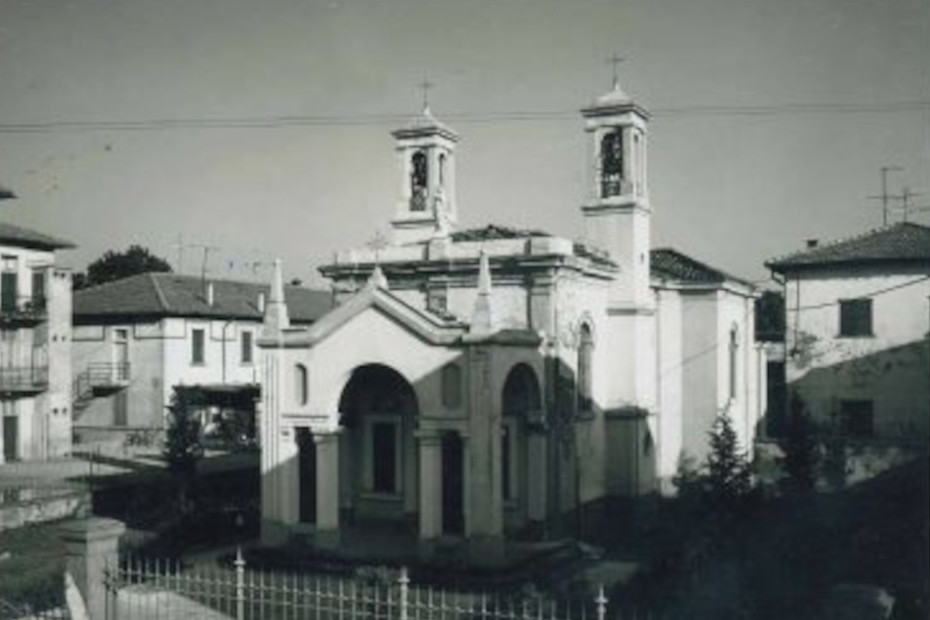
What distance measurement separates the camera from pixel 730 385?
95.8 feet

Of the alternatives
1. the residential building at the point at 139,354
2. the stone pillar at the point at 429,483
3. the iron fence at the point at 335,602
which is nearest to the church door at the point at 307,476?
the iron fence at the point at 335,602

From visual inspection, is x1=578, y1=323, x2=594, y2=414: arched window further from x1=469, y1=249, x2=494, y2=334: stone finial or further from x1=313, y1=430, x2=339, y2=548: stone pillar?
x1=313, y1=430, x2=339, y2=548: stone pillar

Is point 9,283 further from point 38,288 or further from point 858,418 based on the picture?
point 858,418

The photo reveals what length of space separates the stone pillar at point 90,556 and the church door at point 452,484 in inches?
386

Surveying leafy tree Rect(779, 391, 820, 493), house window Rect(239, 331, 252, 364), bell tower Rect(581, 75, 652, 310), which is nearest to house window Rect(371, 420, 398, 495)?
bell tower Rect(581, 75, 652, 310)

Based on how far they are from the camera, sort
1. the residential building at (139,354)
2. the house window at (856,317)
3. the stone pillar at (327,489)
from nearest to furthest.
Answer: the stone pillar at (327,489)
the house window at (856,317)
the residential building at (139,354)

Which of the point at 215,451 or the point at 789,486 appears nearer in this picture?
the point at 789,486

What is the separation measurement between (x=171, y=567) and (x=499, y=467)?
7.17 meters

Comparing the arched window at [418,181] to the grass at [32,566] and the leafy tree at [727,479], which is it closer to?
the leafy tree at [727,479]

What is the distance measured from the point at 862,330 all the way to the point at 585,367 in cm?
867

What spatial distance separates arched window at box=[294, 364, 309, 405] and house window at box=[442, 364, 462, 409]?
3.33m

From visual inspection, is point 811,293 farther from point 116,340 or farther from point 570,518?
point 116,340

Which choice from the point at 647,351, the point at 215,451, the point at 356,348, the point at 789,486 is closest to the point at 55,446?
the point at 215,451

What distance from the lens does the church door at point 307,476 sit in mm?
22172
